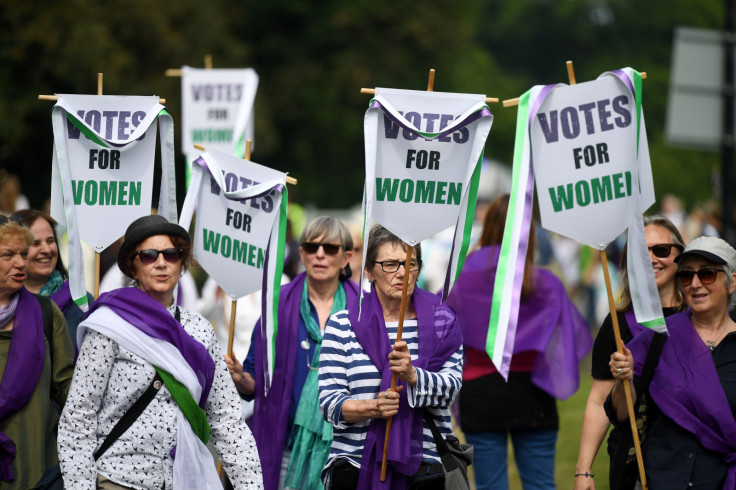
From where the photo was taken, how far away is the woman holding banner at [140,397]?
193 inches

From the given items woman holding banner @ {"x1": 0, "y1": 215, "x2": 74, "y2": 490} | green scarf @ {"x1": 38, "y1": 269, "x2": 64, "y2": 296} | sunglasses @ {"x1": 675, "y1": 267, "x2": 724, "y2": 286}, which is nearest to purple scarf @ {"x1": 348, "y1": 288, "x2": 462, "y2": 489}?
sunglasses @ {"x1": 675, "y1": 267, "x2": 724, "y2": 286}

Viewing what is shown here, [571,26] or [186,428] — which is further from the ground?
[571,26]

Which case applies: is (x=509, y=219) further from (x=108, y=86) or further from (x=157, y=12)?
(x=157, y=12)

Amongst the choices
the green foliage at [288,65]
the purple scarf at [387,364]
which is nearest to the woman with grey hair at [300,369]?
the purple scarf at [387,364]

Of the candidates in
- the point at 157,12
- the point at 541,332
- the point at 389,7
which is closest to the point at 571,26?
the point at 389,7

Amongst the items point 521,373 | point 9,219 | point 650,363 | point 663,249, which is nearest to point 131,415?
point 9,219

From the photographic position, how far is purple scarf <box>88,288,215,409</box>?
5.02m

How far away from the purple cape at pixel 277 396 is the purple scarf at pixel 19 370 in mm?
1214

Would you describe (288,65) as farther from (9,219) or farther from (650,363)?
(650,363)

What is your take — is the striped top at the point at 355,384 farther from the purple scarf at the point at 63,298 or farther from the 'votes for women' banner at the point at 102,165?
the purple scarf at the point at 63,298

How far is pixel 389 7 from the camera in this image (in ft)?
112

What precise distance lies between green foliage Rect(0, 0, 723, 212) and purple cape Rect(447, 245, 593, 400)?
12438 mm

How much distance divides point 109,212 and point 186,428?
75.2 inches

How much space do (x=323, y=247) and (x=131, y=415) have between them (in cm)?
195
